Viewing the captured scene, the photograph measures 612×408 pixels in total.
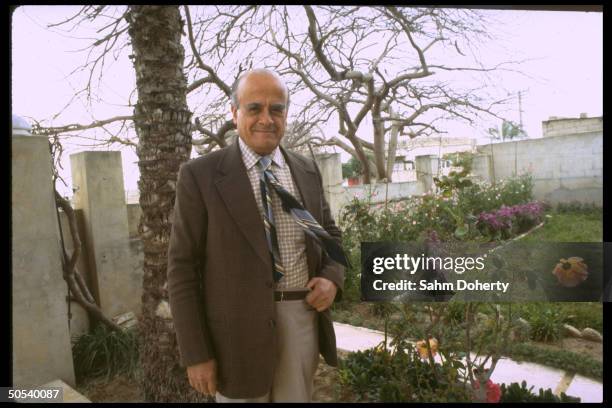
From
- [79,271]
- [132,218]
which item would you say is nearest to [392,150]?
[132,218]

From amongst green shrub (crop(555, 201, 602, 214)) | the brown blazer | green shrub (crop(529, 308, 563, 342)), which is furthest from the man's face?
green shrub (crop(555, 201, 602, 214))

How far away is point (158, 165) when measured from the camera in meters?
2.24

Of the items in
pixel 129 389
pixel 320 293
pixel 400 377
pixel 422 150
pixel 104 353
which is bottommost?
pixel 129 389

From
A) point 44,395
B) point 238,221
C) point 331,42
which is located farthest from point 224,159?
point 331,42

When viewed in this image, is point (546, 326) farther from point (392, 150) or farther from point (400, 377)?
point (392, 150)

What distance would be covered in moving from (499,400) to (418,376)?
454 mm

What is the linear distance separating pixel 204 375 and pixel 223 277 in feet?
1.23

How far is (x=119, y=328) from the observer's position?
3189mm

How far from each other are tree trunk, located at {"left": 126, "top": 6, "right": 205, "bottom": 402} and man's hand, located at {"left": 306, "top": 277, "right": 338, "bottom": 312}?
1.07m

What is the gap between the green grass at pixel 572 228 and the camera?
4.36 metres

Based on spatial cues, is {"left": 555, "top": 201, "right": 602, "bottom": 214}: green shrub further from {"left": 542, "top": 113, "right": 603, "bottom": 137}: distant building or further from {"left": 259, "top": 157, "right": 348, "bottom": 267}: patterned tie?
{"left": 259, "top": 157, "right": 348, "bottom": 267}: patterned tie

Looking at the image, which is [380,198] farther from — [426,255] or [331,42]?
[426,255]

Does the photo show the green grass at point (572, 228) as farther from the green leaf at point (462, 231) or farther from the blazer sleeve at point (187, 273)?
the blazer sleeve at point (187, 273)

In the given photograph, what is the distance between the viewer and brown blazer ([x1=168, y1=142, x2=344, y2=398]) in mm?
1432
